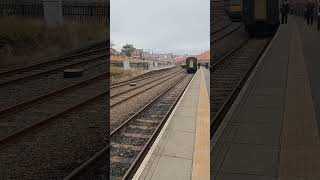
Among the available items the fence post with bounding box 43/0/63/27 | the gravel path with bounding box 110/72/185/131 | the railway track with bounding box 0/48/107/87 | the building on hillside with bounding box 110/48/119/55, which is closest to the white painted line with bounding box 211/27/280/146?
the gravel path with bounding box 110/72/185/131

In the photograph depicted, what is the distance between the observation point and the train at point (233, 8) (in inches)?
151

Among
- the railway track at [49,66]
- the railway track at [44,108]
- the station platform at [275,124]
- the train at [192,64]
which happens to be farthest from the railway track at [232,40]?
the railway track at [49,66]

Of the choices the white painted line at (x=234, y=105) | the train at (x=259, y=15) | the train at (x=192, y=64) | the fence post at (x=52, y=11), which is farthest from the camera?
the fence post at (x=52, y=11)

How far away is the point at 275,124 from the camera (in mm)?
4305

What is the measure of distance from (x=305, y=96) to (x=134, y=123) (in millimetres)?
2644

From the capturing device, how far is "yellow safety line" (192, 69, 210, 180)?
3.79 metres

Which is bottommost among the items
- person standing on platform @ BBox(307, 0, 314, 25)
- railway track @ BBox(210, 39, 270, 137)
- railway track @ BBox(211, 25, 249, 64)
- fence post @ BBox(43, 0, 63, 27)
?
railway track @ BBox(210, 39, 270, 137)

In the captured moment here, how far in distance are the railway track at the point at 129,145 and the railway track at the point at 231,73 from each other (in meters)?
0.62

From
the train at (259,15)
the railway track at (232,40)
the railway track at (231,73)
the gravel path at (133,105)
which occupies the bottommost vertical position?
the gravel path at (133,105)

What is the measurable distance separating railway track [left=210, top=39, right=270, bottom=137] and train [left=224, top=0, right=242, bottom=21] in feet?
3.52

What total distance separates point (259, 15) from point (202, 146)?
5.78 ft

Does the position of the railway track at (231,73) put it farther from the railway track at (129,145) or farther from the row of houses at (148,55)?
the row of houses at (148,55)

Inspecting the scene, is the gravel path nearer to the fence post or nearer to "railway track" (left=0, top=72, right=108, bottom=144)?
"railway track" (left=0, top=72, right=108, bottom=144)

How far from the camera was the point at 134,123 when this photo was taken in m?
6.00
